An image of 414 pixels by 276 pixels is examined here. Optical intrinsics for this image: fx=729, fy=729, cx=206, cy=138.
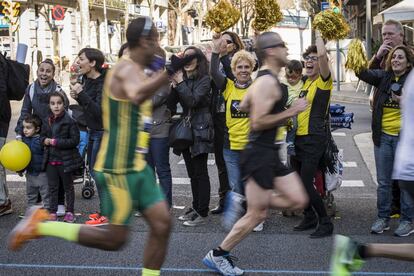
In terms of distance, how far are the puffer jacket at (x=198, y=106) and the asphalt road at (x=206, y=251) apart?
87cm

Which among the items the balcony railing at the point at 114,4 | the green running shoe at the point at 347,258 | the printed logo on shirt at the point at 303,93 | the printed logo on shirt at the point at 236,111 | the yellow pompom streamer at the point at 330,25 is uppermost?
the balcony railing at the point at 114,4

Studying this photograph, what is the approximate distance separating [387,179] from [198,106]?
2.05 metres

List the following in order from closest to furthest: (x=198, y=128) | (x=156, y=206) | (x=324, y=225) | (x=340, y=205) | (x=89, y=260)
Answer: (x=156, y=206), (x=89, y=260), (x=324, y=225), (x=198, y=128), (x=340, y=205)

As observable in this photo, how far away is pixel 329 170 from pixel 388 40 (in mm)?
1471

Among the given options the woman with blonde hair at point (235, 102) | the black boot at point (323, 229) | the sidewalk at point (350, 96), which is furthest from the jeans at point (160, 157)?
the sidewalk at point (350, 96)

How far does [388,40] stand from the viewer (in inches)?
294

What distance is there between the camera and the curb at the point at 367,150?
36.3 ft

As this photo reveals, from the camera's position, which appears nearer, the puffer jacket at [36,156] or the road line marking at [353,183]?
the puffer jacket at [36,156]

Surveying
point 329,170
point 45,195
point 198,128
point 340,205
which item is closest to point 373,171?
point 340,205

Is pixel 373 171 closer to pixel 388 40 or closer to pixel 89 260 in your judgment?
pixel 388 40

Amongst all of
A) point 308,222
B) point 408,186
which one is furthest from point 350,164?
point 408,186

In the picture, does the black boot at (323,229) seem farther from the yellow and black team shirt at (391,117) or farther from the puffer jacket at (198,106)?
the puffer jacket at (198,106)

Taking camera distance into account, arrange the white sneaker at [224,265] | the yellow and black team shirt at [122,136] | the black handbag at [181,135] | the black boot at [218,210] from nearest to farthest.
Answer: the yellow and black team shirt at [122,136] < the white sneaker at [224,265] < the black handbag at [181,135] < the black boot at [218,210]

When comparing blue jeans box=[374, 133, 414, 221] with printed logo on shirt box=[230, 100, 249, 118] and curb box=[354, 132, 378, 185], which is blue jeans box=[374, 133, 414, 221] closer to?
printed logo on shirt box=[230, 100, 249, 118]
